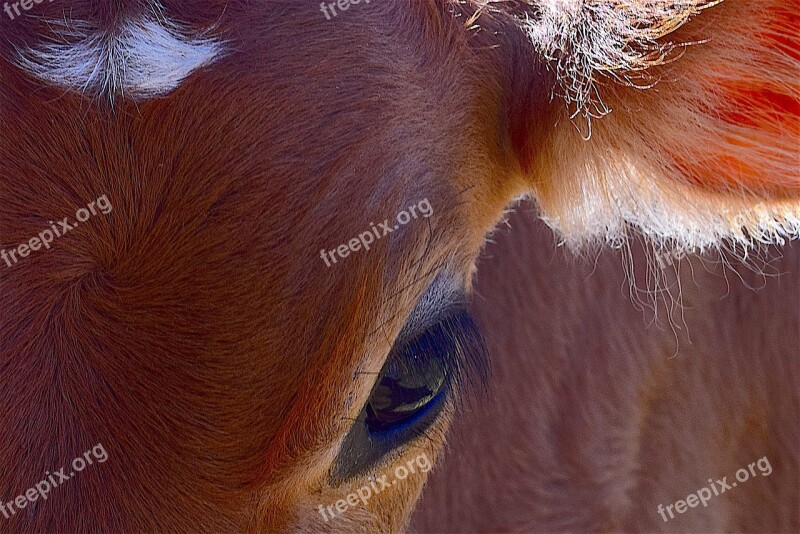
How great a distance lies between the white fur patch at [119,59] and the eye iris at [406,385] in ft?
1.75

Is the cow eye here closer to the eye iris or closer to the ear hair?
the eye iris

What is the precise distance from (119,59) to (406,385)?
64cm

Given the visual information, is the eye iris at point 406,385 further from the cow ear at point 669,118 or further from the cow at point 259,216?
the cow ear at point 669,118

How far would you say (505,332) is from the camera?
7.42 ft

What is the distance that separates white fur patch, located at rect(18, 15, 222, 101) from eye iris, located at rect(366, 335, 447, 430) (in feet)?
1.75

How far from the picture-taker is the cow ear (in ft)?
4.67

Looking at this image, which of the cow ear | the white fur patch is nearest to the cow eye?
the cow ear

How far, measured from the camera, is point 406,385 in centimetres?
144

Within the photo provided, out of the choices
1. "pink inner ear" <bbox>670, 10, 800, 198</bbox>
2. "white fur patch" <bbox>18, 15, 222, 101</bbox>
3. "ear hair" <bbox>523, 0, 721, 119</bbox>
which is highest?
"white fur patch" <bbox>18, 15, 222, 101</bbox>

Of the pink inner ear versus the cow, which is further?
the pink inner ear

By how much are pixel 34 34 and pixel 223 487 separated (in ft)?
2.24

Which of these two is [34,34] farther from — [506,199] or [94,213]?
[506,199]

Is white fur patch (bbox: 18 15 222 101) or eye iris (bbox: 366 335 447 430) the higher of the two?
white fur patch (bbox: 18 15 222 101)

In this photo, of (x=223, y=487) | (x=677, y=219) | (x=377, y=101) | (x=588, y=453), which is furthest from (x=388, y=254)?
(x=588, y=453)
